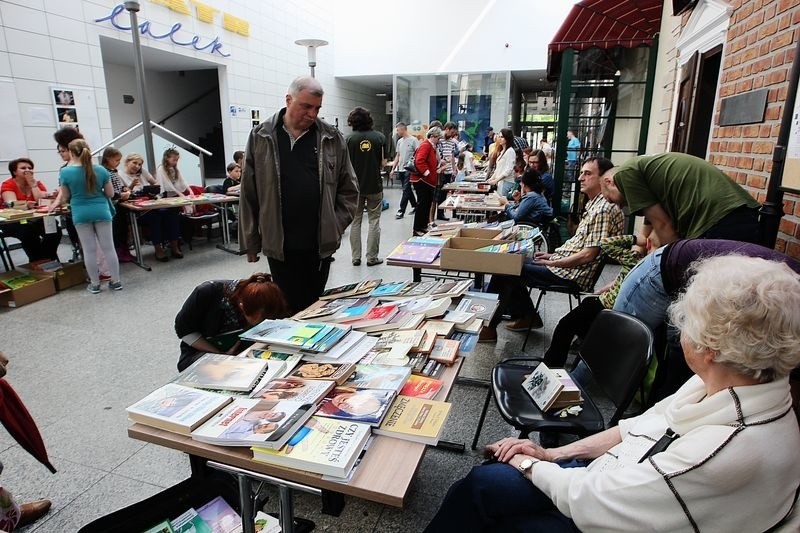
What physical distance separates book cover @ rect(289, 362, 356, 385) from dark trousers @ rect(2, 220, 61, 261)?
15.8ft

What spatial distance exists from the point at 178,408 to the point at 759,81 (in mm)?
2826

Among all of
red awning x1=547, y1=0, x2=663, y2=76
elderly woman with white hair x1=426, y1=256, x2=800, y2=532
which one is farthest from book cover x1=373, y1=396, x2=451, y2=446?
red awning x1=547, y1=0, x2=663, y2=76

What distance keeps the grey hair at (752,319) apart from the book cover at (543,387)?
0.87m

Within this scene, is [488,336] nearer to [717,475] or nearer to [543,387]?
[543,387]

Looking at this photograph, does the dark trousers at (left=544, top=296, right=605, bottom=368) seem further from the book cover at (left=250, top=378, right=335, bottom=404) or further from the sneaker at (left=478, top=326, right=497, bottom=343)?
the book cover at (left=250, top=378, right=335, bottom=404)

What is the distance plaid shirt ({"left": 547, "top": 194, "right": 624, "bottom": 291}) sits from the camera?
9.67 ft

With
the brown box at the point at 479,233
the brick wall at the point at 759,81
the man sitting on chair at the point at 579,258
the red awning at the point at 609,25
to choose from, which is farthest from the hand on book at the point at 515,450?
the red awning at the point at 609,25

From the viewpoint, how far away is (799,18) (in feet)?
5.99

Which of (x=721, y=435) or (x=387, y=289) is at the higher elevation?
(x=721, y=435)

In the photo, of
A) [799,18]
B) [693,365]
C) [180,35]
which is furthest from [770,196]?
[180,35]

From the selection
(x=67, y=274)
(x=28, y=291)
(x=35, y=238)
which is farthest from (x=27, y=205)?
(x=28, y=291)

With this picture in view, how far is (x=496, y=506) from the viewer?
1248 millimetres

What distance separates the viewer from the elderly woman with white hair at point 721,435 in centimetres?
88

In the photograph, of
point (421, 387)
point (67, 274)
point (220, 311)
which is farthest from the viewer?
point (67, 274)
